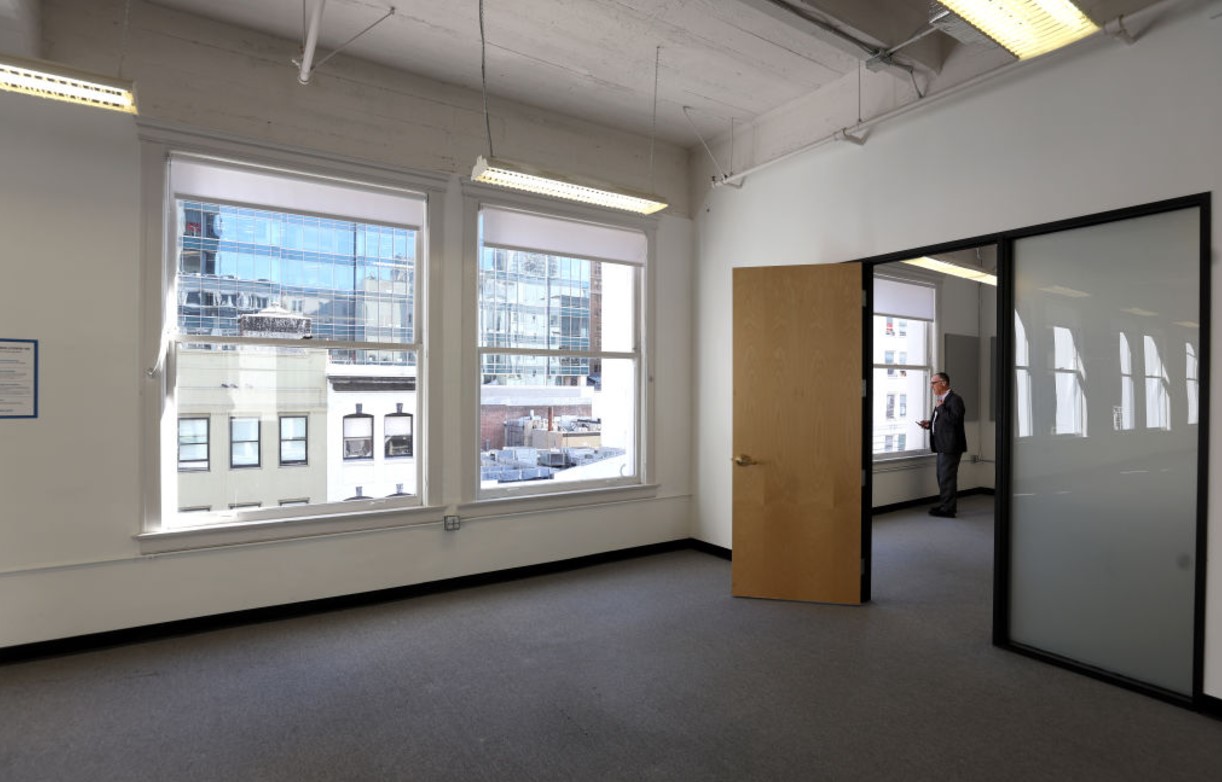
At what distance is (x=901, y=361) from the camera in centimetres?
730

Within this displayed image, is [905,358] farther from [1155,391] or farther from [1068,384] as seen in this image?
[1155,391]

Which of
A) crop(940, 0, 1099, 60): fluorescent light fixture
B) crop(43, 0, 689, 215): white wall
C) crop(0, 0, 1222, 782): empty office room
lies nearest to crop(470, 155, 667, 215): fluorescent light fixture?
crop(0, 0, 1222, 782): empty office room

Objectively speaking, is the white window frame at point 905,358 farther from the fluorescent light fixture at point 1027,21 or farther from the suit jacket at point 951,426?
the fluorescent light fixture at point 1027,21

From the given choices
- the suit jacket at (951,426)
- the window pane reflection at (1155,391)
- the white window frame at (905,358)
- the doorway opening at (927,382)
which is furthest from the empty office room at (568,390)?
the white window frame at (905,358)

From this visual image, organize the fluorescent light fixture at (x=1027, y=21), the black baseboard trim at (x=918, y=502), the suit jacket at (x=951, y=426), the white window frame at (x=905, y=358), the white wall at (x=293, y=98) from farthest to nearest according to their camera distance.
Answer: the white window frame at (x=905, y=358) → the black baseboard trim at (x=918, y=502) → the suit jacket at (x=951, y=426) → the white wall at (x=293, y=98) → the fluorescent light fixture at (x=1027, y=21)

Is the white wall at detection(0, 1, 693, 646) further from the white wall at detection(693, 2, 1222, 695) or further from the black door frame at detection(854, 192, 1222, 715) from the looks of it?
the black door frame at detection(854, 192, 1222, 715)

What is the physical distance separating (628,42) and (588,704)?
11.6 feet

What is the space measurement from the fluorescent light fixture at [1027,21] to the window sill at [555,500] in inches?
142

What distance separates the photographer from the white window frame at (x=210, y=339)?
3.30 meters

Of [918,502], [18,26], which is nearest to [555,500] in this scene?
[18,26]

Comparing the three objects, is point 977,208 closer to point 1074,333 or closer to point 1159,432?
point 1074,333

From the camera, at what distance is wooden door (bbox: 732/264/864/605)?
13.0 feet

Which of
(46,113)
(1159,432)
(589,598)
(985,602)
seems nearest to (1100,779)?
(1159,432)

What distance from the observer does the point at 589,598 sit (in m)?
4.06
